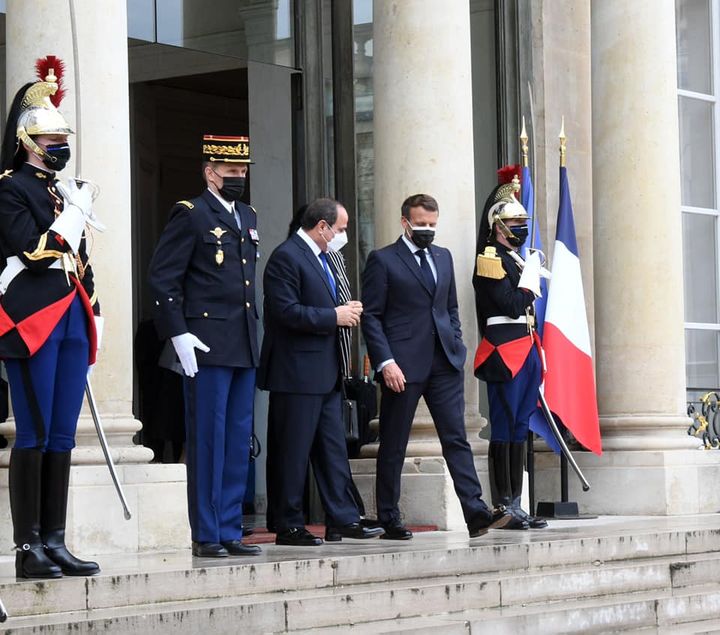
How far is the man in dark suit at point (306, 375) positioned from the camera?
8.95m

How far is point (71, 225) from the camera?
7.28m

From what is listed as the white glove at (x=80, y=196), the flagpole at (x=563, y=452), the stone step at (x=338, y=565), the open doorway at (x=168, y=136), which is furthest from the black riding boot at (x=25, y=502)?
the open doorway at (x=168, y=136)

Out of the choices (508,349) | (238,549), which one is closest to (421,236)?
(508,349)

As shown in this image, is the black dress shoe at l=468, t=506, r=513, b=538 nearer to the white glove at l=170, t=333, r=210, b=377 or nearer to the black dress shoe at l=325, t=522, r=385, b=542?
the black dress shoe at l=325, t=522, r=385, b=542

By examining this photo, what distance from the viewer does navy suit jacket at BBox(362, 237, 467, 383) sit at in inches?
376

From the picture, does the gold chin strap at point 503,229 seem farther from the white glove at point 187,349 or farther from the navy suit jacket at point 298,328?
the white glove at point 187,349

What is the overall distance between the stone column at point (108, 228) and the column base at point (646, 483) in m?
4.38

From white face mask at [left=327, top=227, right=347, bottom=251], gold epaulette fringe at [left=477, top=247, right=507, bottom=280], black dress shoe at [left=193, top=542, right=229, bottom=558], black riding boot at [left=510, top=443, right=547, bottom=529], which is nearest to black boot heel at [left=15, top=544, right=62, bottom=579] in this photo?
black dress shoe at [left=193, top=542, right=229, bottom=558]

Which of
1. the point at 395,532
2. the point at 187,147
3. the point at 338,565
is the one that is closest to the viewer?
the point at 338,565

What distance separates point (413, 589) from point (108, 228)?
2.61 meters

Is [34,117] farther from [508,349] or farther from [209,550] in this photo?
[508,349]

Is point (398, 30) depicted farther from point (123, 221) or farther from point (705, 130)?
point (705, 130)

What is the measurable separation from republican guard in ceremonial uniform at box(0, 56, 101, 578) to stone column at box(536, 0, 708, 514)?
19.8 ft

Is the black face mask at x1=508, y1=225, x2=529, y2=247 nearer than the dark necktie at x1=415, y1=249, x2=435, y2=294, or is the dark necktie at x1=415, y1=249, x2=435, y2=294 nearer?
the dark necktie at x1=415, y1=249, x2=435, y2=294
